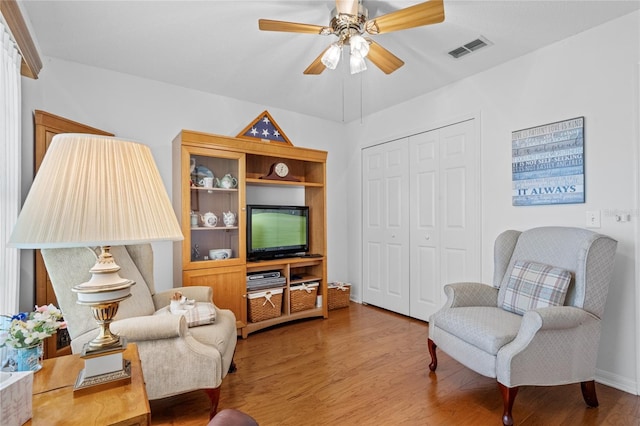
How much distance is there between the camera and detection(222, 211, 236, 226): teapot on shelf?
3.08 metres

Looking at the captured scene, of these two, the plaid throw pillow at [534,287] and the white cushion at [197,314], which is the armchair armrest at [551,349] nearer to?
the plaid throw pillow at [534,287]

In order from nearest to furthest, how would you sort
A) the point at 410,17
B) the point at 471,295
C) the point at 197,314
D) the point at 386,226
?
the point at 410,17 < the point at 197,314 < the point at 471,295 < the point at 386,226

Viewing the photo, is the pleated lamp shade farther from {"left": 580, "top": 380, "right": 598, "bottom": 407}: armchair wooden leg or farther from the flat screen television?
{"left": 580, "top": 380, "right": 598, "bottom": 407}: armchair wooden leg

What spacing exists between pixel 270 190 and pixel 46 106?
2.08 meters

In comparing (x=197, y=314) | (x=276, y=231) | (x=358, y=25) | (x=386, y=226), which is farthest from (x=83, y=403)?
(x=386, y=226)

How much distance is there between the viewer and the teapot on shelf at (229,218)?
3.08m

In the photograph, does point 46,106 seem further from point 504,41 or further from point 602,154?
point 602,154

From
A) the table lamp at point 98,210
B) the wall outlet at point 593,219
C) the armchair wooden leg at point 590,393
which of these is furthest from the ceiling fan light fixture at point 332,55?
the armchair wooden leg at point 590,393

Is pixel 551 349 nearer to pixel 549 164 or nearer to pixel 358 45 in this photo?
pixel 549 164

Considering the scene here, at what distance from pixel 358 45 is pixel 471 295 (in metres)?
1.89

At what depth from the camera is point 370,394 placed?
6.70 ft

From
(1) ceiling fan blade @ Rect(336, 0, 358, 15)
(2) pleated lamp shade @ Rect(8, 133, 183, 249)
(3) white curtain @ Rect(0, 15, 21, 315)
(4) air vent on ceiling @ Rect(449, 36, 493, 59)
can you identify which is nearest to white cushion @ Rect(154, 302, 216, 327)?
(3) white curtain @ Rect(0, 15, 21, 315)

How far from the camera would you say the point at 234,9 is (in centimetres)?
197

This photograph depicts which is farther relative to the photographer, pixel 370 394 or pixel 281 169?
pixel 281 169
